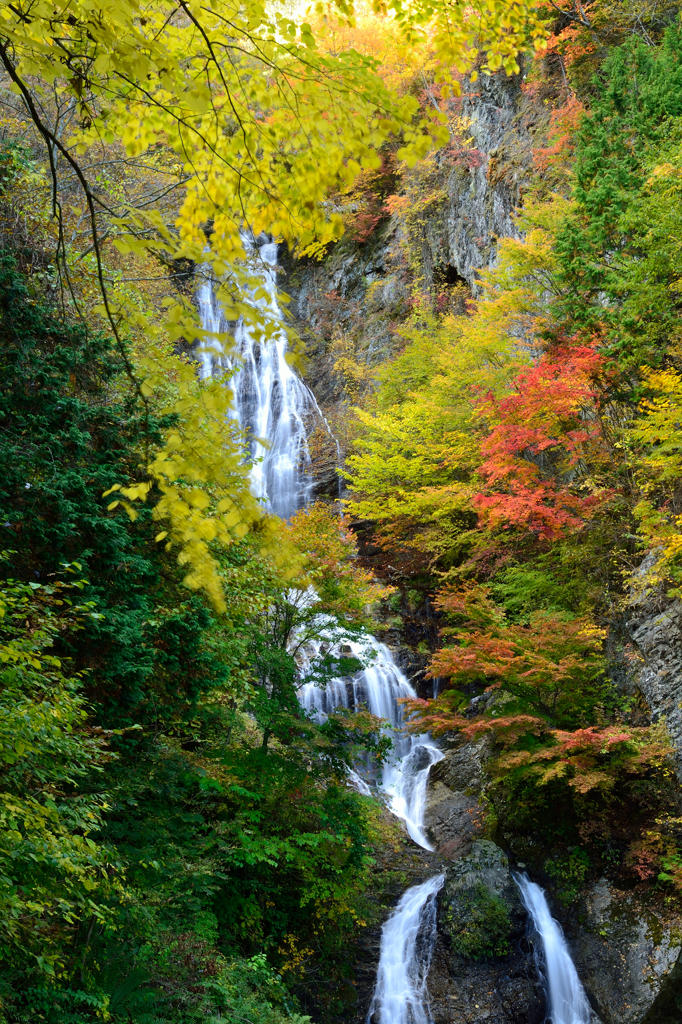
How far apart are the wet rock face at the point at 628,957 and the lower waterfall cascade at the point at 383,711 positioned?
0.71 feet

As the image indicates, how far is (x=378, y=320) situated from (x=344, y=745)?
16.8m

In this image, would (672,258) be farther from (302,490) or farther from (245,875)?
(302,490)

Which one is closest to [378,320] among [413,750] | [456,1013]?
[413,750]

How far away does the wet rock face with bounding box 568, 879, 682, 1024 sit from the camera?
6.53m

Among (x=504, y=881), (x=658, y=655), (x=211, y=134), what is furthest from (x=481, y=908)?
(x=211, y=134)

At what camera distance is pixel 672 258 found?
771 centimetres

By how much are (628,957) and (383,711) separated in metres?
6.01

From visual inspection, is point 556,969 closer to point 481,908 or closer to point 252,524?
point 481,908

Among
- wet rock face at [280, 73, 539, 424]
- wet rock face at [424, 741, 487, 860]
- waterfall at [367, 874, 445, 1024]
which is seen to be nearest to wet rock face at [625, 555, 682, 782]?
wet rock face at [424, 741, 487, 860]

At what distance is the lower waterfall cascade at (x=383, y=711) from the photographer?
7.23 m

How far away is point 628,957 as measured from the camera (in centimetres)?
708

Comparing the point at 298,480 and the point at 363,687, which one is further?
the point at 298,480

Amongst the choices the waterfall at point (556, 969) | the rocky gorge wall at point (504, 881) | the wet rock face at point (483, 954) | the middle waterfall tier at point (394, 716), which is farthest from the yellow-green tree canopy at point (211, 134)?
the middle waterfall tier at point (394, 716)

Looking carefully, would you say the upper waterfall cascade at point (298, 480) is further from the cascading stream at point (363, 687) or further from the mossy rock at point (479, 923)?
the mossy rock at point (479, 923)
